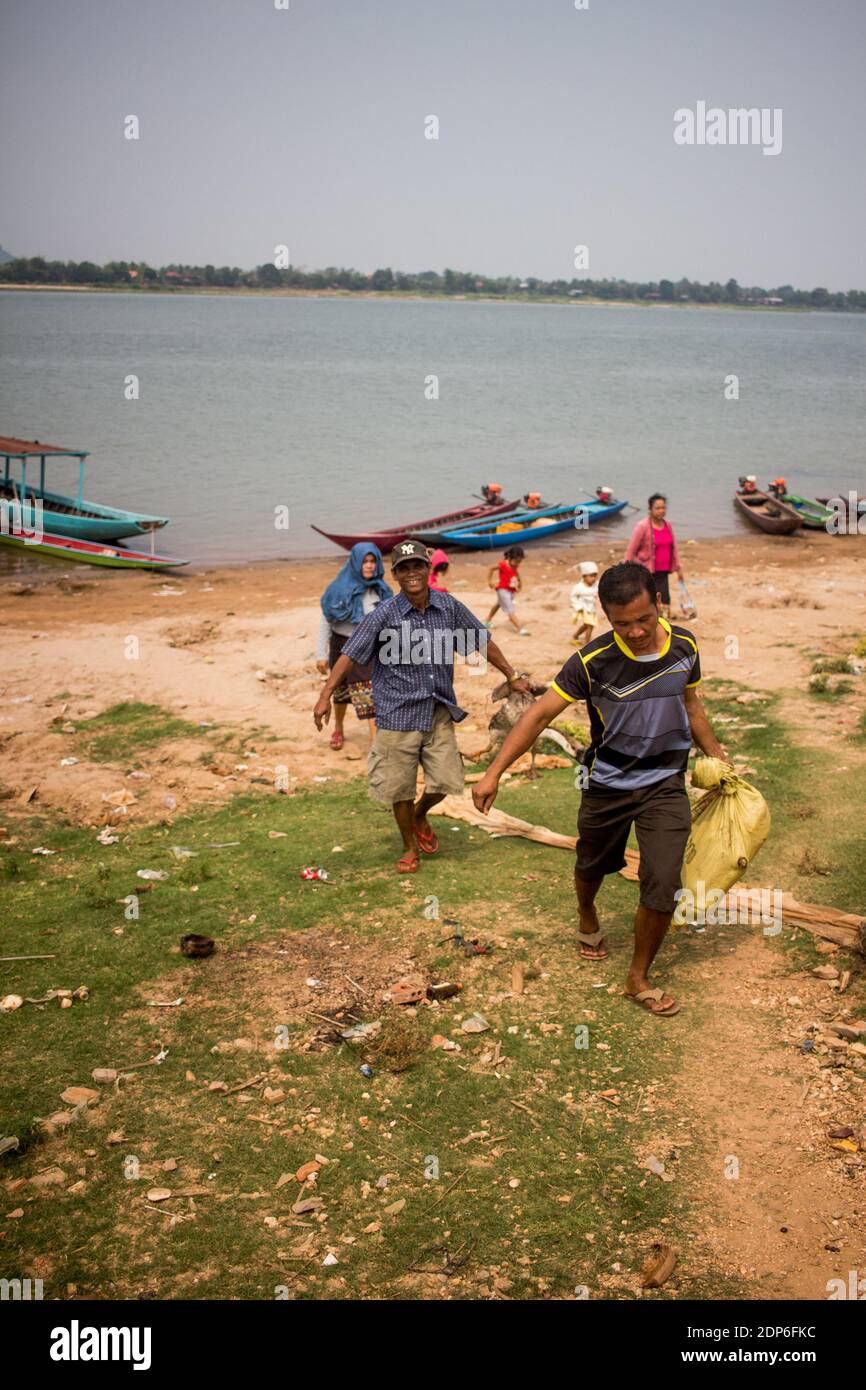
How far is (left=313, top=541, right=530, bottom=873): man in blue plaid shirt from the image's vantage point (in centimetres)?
587

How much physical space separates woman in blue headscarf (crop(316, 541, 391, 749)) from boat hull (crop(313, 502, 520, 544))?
Result: 11044 millimetres

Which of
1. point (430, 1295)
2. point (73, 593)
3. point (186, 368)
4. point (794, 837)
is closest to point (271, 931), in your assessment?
point (430, 1295)

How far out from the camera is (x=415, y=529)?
2133cm

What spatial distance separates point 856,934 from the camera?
5.05m

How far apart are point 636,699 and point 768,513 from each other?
774 inches

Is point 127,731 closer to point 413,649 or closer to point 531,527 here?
point 413,649

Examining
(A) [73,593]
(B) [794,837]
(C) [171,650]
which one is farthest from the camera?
(A) [73,593]

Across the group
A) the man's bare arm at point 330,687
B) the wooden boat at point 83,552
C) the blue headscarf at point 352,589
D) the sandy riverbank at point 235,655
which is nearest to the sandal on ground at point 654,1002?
the man's bare arm at point 330,687

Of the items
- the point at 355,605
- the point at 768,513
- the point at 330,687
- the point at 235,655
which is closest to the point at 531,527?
the point at 768,513

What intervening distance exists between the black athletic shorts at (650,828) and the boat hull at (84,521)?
15.8 metres

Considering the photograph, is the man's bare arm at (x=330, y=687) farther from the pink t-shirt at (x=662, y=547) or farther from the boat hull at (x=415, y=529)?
the boat hull at (x=415, y=529)

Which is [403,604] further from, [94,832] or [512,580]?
[512,580]

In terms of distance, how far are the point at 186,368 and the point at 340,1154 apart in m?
57.2

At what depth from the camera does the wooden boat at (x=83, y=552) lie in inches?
729
